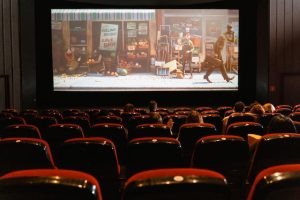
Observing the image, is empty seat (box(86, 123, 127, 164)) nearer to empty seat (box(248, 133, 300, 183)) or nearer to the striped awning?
empty seat (box(248, 133, 300, 183))

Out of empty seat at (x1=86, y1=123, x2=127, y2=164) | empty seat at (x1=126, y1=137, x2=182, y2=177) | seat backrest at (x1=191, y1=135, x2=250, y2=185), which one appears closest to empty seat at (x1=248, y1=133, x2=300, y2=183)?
seat backrest at (x1=191, y1=135, x2=250, y2=185)

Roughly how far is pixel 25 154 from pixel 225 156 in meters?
1.32

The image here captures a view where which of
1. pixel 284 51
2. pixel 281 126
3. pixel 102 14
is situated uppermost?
pixel 102 14

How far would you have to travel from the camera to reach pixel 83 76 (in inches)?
551

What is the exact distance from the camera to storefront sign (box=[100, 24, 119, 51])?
13883mm

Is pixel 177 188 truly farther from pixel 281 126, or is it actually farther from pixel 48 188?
pixel 281 126

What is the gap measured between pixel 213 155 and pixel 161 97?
11351mm

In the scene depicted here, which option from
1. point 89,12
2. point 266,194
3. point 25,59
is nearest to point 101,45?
point 89,12

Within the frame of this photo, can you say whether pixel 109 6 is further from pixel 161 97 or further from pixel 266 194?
pixel 266 194

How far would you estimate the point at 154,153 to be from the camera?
116 inches

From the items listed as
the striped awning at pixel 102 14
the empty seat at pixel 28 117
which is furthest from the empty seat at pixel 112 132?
the striped awning at pixel 102 14

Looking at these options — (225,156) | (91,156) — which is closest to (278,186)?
(225,156)

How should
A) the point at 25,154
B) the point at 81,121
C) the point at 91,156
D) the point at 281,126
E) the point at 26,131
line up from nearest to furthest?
the point at 25,154 → the point at 91,156 → the point at 281,126 → the point at 26,131 → the point at 81,121

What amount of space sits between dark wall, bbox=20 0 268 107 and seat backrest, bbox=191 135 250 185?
10.5 m
